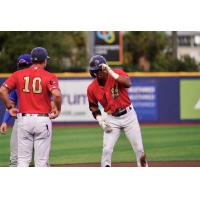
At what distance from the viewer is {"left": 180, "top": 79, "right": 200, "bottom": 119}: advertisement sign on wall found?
22000 millimetres

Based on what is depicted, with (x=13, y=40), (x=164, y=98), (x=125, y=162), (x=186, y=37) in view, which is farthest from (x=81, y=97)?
(x=186, y=37)

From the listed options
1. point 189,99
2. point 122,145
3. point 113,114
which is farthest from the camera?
point 189,99

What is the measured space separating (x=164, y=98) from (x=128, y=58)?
26.2 meters

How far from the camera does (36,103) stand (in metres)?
8.77

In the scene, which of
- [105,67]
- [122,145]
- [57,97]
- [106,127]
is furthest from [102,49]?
[57,97]

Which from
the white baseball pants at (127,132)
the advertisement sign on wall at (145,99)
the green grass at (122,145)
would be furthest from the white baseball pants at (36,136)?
the advertisement sign on wall at (145,99)

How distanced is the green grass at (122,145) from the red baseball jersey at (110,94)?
10.6 ft

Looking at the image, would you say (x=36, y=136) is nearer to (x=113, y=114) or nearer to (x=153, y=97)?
(x=113, y=114)

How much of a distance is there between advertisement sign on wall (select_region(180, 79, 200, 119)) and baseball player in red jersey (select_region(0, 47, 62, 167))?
1352cm

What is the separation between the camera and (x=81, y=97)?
2194cm

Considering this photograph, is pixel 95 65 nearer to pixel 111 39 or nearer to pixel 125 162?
pixel 125 162

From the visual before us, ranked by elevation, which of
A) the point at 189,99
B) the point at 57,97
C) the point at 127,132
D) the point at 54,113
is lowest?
the point at 189,99

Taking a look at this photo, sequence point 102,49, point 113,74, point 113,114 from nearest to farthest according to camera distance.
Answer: point 113,74, point 113,114, point 102,49

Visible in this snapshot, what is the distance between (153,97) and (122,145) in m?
6.11
